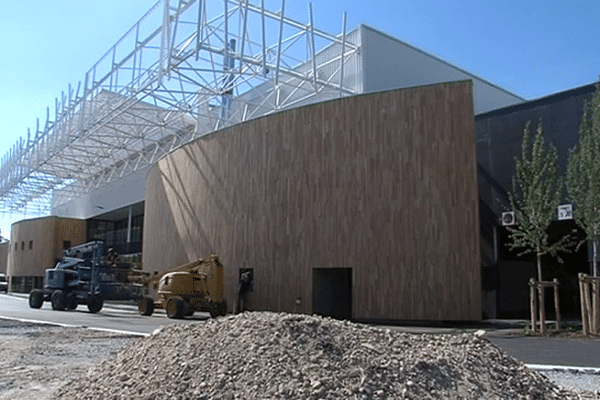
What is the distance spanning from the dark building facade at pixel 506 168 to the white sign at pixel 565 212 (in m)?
1.69

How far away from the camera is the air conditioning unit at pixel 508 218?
17891mm

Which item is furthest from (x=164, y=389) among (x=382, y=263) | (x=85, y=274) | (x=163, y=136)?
(x=163, y=136)

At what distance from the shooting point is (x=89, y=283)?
24.1 meters

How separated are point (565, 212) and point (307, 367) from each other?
13755 mm

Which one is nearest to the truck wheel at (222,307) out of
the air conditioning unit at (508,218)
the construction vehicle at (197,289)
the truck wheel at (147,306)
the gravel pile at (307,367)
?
the construction vehicle at (197,289)

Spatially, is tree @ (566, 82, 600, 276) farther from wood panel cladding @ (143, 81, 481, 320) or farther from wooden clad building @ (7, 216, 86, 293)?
wooden clad building @ (7, 216, 86, 293)

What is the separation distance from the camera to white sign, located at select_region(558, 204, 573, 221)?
16.4 meters

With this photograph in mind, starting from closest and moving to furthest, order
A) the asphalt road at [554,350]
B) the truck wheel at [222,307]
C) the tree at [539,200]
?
the asphalt road at [554,350] → the tree at [539,200] → the truck wheel at [222,307]

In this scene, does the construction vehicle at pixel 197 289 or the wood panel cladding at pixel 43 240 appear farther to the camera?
the wood panel cladding at pixel 43 240

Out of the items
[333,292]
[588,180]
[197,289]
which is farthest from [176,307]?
[588,180]

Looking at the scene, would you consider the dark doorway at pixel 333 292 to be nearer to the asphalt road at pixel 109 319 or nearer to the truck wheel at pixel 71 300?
the asphalt road at pixel 109 319

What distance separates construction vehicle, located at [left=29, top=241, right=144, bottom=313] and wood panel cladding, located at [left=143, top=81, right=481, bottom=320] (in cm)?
409

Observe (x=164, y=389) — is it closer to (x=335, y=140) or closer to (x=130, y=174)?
(x=335, y=140)

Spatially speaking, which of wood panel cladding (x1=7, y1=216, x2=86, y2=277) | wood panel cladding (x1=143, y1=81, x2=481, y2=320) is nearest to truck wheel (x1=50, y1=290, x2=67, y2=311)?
wood panel cladding (x1=143, y1=81, x2=481, y2=320)
